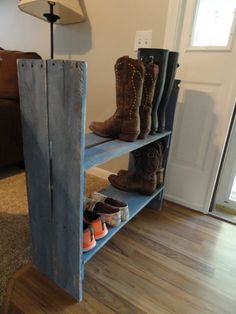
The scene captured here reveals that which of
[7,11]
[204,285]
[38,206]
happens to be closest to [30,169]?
[38,206]

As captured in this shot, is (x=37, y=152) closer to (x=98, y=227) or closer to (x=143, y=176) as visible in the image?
(x=98, y=227)

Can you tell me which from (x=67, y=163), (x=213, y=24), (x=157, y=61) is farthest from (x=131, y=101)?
(x=213, y=24)

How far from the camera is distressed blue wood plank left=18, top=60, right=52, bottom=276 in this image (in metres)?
0.56

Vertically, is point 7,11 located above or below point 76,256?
above

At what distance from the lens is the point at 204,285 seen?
798 millimetres

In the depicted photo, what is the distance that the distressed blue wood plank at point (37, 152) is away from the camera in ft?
1.83

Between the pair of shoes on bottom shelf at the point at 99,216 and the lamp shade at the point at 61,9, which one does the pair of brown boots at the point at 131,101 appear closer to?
the pair of shoes on bottom shelf at the point at 99,216

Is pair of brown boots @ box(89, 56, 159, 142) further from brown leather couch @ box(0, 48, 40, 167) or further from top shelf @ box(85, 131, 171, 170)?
brown leather couch @ box(0, 48, 40, 167)

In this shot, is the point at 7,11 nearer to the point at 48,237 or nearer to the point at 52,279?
the point at 48,237

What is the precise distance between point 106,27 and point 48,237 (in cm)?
124

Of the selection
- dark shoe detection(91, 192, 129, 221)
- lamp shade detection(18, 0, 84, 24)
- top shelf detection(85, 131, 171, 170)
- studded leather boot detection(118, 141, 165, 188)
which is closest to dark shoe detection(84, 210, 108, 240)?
dark shoe detection(91, 192, 129, 221)

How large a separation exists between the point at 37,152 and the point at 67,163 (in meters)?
0.13

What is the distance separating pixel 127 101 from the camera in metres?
0.75

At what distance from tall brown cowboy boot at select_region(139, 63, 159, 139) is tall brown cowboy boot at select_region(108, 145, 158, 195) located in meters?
0.21
